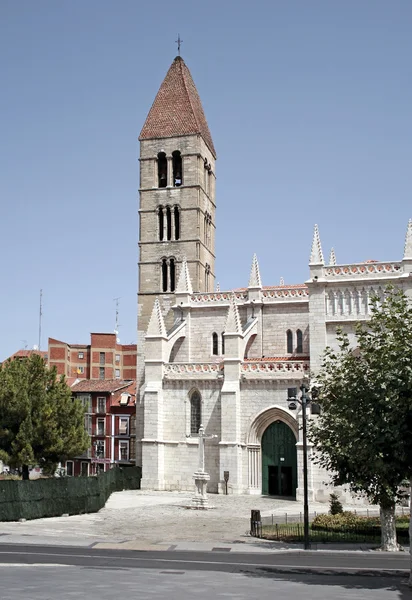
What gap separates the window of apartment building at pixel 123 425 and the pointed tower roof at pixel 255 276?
20.7 meters

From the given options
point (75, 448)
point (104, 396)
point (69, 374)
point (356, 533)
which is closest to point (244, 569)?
point (356, 533)

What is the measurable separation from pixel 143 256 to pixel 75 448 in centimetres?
2183

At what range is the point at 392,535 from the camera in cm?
2453

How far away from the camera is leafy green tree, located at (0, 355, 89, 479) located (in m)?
37.0

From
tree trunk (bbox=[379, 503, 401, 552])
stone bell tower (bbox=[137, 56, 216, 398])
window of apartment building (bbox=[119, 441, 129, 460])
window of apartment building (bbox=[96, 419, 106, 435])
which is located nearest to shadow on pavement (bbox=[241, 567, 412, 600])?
tree trunk (bbox=[379, 503, 401, 552])

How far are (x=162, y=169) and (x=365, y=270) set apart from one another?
22.6 m

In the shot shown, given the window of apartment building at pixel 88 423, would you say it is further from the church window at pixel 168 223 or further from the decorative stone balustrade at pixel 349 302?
the decorative stone balustrade at pixel 349 302

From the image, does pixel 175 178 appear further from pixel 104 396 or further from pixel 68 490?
pixel 68 490

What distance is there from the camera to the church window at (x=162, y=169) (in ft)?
195

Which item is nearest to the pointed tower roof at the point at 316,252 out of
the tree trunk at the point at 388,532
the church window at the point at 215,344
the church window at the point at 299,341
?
the church window at the point at 299,341

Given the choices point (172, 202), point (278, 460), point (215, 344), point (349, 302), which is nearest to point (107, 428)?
point (215, 344)

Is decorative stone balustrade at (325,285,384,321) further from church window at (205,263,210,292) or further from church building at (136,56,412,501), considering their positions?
church window at (205,263,210,292)

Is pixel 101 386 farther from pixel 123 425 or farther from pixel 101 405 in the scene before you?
pixel 123 425

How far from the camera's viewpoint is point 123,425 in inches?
2542
